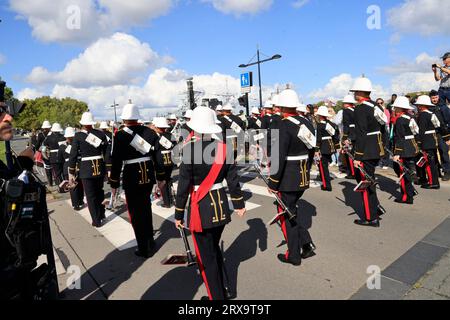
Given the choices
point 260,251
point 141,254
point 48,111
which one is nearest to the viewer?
point 260,251

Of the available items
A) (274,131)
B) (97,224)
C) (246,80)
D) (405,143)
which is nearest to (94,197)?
(97,224)

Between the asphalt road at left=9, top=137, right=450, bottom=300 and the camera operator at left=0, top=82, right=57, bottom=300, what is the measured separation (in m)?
1.80

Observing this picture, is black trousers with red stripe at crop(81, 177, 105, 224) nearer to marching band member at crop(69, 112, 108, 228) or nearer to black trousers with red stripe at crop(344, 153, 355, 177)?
marching band member at crop(69, 112, 108, 228)

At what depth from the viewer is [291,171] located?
434 centimetres

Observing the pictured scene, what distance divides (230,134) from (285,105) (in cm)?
554

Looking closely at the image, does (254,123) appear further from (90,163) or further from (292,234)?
(292,234)

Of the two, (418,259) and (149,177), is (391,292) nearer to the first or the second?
(418,259)

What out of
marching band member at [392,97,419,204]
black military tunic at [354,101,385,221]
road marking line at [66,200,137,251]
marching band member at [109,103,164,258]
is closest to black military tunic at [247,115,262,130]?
marching band member at [392,97,419,204]

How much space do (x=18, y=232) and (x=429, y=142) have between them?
8.32 metres

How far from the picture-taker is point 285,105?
14.1 ft

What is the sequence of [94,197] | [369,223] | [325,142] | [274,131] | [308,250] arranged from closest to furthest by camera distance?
[308,250]
[369,223]
[274,131]
[94,197]
[325,142]

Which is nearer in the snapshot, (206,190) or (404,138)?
(206,190)
